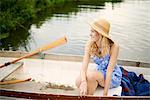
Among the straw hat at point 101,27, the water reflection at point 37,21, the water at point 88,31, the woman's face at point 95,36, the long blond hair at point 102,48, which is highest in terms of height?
the straw hat at point 101,27

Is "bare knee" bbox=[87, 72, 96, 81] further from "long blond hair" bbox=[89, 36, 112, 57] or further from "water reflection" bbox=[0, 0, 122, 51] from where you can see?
"water reflection" bbox=[0, 0, 122, 51]

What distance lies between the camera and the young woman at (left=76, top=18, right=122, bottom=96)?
10.7 feet

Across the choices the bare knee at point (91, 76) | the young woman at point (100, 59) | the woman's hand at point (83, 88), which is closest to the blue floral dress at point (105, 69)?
the young woman at point (100, 59)

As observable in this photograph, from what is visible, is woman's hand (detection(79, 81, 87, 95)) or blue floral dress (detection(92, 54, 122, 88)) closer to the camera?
woman's hand (detection(79, 81, 87, 95))

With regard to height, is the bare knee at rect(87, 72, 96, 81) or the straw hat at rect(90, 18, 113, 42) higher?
the straw hat at rect(90, 18, 113, 42)

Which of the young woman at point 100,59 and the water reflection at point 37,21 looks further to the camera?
the water reflection at point 37,21

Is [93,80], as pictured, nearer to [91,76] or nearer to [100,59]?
[91,76]

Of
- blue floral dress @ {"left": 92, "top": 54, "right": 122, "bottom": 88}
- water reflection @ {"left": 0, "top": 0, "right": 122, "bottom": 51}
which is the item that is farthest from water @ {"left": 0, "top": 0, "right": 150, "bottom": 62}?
blue floral dress @ {"left": 92, "top": 54, "right": 122, "bottom": 88}

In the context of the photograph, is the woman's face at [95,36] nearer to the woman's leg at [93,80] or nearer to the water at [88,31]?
the woman's leg at [93,80]

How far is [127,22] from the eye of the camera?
1323 centimetres

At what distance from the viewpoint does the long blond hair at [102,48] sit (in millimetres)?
3307

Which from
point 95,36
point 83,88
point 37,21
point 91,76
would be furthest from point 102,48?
point 37,21

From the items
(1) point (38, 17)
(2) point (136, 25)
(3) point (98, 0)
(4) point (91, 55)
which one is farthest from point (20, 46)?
(3) point (98, 0)

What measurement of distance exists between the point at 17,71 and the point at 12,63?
0.11 meters
